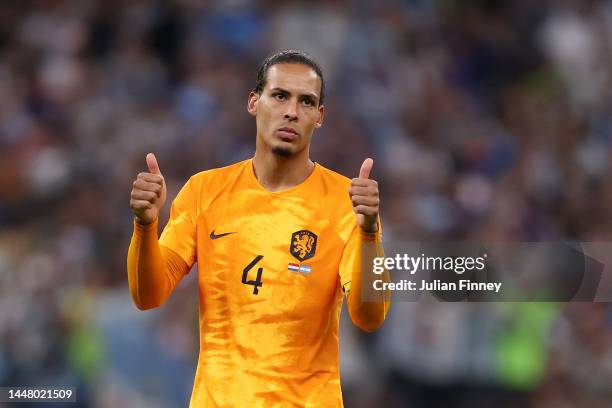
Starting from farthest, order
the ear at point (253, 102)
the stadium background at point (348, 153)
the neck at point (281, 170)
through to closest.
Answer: the stadium background at point (348, 153) → the ear at point (253, 102) → the neck at point (281, 170)

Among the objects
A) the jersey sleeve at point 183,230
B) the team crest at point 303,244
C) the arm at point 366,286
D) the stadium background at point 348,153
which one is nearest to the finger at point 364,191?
the arm at point 366,286

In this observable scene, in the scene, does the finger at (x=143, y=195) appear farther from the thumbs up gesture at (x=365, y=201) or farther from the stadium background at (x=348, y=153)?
the stadium background at (x=348, y=153)

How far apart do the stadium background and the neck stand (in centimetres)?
343

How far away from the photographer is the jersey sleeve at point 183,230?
16.3 ft

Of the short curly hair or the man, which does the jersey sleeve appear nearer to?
the man

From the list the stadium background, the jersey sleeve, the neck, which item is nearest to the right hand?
the jersey sleeve

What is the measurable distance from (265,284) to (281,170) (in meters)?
0.51

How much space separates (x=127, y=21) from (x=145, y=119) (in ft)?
5.06

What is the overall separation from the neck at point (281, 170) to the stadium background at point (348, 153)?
343 centimetres

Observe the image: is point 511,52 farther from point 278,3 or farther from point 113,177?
point 113,177

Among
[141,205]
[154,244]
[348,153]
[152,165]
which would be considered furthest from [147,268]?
[348,153]

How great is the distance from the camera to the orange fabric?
4746 millimetres

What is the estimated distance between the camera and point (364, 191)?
4461mm

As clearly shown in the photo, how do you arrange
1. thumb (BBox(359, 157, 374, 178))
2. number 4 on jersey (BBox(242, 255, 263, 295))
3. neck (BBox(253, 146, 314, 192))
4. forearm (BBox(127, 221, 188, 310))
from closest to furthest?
thumb (BBox(359, 157, 374, 178)) < forearm (BBox(127, 221, 188, 310)) < number 4 on jersey (BBox(242, 255, 263, 295)) < neck (BBox(253, 146, 314, 192))
